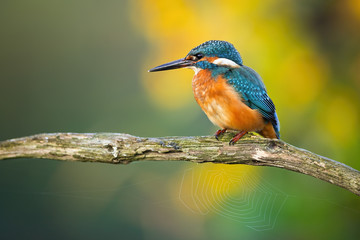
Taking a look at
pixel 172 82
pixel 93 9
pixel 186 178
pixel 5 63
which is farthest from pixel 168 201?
pixel 93 9

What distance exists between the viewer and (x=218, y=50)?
5.57ft

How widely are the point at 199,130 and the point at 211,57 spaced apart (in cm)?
143

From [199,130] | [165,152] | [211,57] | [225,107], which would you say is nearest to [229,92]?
[225,107]

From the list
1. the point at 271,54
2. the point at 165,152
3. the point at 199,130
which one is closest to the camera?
the point at 165,152

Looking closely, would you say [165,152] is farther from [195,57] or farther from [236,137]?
[195,57]

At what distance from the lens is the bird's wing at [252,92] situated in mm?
1677

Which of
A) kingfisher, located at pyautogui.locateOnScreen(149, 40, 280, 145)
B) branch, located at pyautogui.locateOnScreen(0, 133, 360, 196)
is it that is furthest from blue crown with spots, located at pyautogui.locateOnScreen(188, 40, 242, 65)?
branch, located at pyautogui.locateOnScreen(0, 133, 360, 196)

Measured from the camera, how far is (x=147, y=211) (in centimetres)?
254

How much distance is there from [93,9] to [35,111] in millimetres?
1419

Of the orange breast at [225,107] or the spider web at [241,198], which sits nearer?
the orange breast at [225,107]

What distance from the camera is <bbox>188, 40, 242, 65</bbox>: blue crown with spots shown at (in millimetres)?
1695

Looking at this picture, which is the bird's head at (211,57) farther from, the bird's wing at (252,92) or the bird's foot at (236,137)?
the bird's foot at (236,137)

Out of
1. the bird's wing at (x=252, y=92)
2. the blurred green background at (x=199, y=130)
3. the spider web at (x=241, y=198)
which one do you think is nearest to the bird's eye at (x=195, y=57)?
the bird's wing at (x=252, y=92)

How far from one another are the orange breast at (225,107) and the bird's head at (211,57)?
0.14 ft
